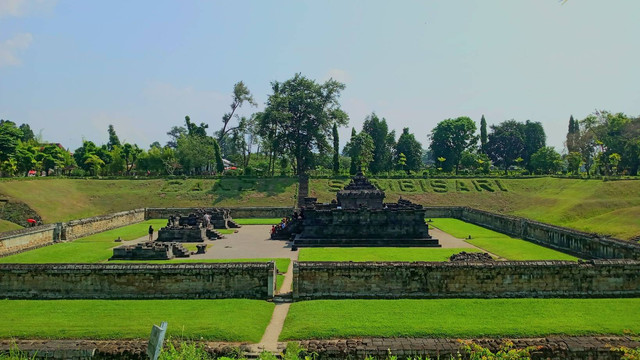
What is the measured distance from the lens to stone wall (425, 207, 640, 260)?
63.3 ft

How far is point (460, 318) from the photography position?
39.5 feet

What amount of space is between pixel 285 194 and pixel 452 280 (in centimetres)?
3764

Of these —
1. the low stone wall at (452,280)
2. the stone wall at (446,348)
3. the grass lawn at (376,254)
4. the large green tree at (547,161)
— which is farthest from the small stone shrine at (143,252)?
the large green tree at (547,161)

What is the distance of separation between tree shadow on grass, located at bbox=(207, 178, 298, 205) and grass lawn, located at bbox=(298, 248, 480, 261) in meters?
27.1

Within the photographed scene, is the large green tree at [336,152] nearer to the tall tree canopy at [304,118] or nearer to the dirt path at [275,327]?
the tall tree canopy at [304,118]

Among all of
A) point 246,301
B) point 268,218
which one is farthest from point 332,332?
point 268,218

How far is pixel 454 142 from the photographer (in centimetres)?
8212

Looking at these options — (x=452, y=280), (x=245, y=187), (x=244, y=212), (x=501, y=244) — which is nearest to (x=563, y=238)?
(x=501, y=244)

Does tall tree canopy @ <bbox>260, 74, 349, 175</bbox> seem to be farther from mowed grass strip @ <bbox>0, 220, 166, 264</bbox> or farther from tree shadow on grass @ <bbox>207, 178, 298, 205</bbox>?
mowed grass strip @ <bbox>0, 220, 166, 264</bbox>

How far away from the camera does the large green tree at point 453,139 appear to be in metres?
81.5

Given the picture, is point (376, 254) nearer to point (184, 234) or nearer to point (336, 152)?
point (184, 234)

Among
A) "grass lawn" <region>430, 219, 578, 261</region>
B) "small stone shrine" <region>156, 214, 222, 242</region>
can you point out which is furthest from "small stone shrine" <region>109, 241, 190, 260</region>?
"grass lawn" <region>430, 219, 578, 261</region>

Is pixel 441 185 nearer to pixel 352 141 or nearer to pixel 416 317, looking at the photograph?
pixel 352 141

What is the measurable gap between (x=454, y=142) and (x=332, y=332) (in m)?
76.1
